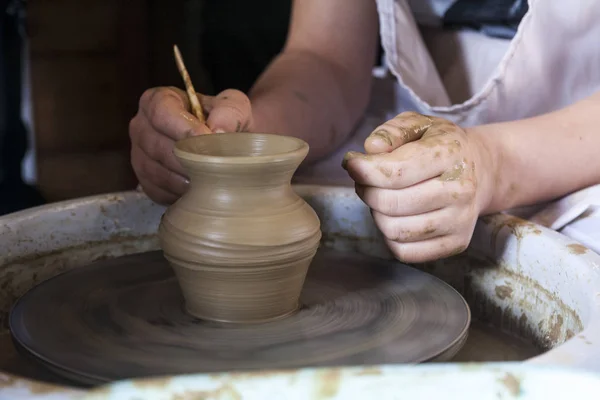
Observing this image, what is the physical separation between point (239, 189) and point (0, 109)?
8.27 feet

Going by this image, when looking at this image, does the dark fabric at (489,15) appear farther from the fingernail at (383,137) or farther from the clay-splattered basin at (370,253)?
the fingernail at (383,137)

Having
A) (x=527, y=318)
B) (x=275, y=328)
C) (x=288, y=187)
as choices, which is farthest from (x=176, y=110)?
(x=527, y=318)

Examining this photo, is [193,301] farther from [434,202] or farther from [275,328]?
[434,202]

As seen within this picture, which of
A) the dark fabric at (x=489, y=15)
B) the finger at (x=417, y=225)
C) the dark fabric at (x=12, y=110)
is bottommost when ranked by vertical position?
the dark fabric at (x=12, y=110)

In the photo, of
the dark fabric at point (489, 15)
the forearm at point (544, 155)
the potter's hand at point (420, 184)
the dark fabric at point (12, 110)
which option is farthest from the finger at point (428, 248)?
the dark fabric at point (12, 110)

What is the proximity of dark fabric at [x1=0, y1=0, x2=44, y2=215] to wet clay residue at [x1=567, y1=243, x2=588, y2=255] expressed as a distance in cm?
243

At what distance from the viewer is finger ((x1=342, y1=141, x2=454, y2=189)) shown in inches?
34.3

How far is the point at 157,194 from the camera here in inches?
44.4

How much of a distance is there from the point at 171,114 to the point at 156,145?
72 mm

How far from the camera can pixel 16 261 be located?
3.37ft

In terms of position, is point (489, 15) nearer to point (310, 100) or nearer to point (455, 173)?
point (310, 100)

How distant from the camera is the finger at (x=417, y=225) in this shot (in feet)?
3.00

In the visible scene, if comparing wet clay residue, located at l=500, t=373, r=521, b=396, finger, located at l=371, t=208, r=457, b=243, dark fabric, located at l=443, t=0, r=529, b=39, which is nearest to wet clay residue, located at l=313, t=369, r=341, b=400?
wet clay residue, located at l=500, t=373, r=521, b=396

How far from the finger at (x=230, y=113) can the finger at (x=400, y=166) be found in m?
0.20
